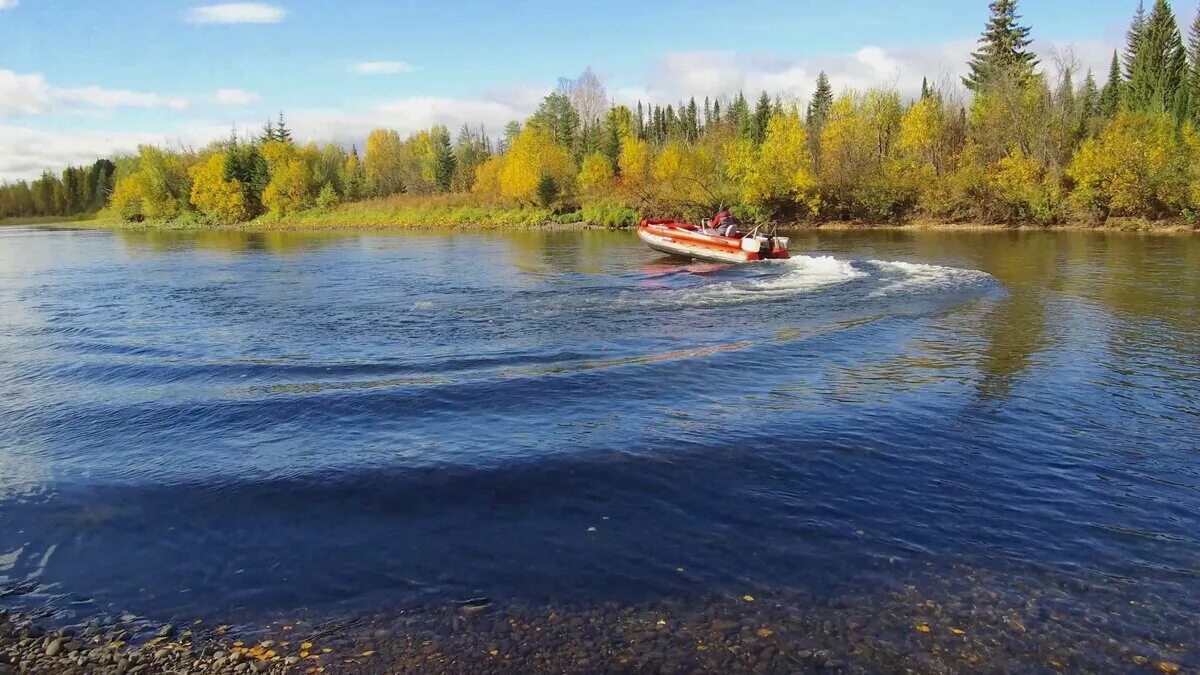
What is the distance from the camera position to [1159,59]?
73.4 metres

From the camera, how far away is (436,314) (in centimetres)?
1936

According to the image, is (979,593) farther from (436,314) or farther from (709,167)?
(709,167)

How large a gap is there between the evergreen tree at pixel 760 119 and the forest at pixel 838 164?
0.81 ft

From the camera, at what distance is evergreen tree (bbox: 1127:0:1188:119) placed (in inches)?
2832

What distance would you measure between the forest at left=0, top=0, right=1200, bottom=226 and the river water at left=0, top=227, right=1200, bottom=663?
3454 cm

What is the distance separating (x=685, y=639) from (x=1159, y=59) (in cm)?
8996

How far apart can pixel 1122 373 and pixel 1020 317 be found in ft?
17.8

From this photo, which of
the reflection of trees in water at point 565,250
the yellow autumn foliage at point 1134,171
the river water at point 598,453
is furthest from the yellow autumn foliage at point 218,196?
A: the yellow autumn foliage at point 1134,171

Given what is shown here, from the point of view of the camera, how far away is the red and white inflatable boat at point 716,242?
2952 centimetres

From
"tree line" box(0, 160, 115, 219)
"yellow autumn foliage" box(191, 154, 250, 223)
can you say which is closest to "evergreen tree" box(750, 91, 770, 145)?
"yellow autumn foliage" box(191, 154, 250, 223)

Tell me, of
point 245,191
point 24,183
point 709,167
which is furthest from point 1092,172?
point 24,183

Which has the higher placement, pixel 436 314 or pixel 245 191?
pixel 245 191

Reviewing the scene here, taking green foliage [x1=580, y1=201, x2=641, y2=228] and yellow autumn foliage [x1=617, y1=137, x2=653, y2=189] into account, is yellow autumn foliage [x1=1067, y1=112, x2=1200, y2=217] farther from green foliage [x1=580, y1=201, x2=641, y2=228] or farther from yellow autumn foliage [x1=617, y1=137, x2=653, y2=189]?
yellow autumn foliage [x1=617, y1=137, x2=653, y2=189]

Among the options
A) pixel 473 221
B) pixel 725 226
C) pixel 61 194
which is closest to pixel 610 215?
pixel 473 221
